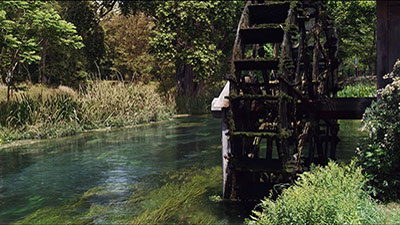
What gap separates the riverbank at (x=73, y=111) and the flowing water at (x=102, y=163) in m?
0.98

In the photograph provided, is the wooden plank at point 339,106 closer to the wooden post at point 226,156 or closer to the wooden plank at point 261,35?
the wooden plank at point 261,35

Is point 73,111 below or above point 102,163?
above

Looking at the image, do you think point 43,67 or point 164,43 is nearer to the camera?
point 164,43

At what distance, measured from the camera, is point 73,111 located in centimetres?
2147

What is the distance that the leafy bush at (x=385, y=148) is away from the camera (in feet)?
23.5

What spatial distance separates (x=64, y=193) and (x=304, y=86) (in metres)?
6.62

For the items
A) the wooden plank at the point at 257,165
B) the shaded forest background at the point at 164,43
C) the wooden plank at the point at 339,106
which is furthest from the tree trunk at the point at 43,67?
the wooden plank at the point at 257,165

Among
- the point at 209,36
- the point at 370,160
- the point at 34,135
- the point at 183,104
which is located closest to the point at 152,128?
the point at 34,135

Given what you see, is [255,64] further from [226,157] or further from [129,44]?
[129,44]

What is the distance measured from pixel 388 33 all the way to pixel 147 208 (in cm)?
570

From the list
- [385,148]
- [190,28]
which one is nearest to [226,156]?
[385,148]

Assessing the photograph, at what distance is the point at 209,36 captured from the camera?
31891 mm

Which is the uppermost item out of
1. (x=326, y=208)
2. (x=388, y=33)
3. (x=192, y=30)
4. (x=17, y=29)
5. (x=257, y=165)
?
(x=192, y=30)

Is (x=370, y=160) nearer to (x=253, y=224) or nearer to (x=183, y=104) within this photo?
(x=253, y=224)
